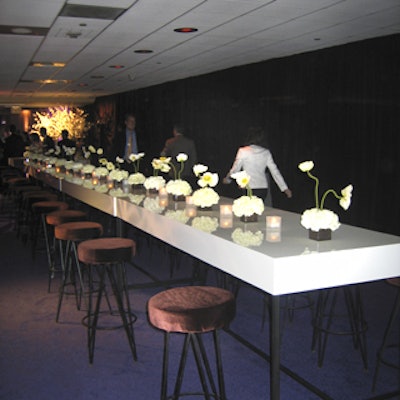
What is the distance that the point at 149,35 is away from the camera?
5891mm

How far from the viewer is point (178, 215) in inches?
121

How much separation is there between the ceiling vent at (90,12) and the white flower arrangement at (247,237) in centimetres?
288

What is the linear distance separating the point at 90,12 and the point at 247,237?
3187 millimetres

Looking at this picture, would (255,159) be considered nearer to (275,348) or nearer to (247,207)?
(247,207)

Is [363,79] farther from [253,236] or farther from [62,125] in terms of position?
[62,125]

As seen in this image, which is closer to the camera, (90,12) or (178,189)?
(178,189)

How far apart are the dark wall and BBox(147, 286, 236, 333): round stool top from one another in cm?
413

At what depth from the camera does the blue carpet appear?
9.05 feet

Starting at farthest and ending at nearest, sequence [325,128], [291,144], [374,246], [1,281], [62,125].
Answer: [62,125], [291,144], [325,128], [1,281], [374,246]

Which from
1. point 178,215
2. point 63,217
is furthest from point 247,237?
point 63,217

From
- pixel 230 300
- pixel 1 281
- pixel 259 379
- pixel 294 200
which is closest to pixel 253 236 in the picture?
pixel 230 300

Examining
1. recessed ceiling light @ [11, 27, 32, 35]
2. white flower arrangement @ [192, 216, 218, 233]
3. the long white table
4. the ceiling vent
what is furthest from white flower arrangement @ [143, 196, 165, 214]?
recessed ceiling light @ [11, 27, 32, 35]

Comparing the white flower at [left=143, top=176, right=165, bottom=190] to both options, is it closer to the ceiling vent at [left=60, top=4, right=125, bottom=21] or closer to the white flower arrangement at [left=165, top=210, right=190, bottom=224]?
the white flower arrangement at [left=165, top=210, right=190, bottom=224]

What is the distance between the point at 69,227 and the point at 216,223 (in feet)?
4.56
